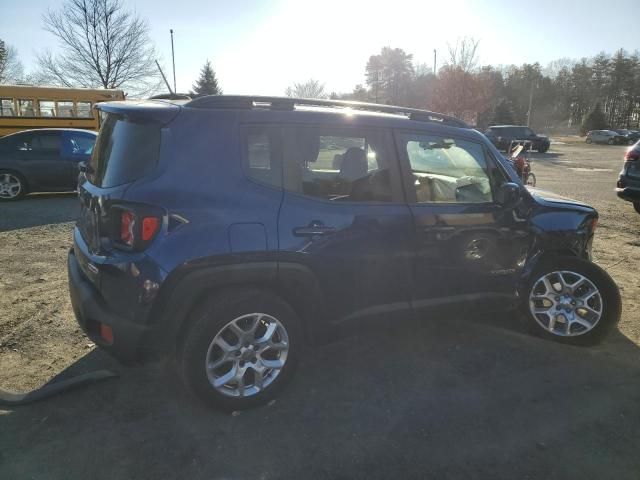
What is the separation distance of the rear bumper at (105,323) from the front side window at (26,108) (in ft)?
55.5

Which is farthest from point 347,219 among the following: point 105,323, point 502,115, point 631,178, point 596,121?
point 596,121

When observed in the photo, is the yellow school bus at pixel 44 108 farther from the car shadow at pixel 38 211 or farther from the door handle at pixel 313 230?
the door handle at pixel 313 230

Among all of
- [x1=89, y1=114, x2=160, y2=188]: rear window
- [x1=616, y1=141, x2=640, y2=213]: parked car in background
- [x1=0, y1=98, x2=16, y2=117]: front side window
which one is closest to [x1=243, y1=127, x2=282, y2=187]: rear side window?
[x1=89, y1=114, x2=160, y2=188]: rear window

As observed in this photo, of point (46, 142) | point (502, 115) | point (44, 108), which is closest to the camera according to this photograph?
point (46, 142)

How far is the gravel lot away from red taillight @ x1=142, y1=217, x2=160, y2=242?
113 cm

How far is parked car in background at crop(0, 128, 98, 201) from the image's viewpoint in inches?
377

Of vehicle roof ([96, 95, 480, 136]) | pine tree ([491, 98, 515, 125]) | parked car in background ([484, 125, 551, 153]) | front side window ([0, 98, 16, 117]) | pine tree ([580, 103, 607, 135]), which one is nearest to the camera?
vehicle roof ([96, 95, 480, 136])

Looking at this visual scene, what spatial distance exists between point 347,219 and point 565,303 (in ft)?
6.98

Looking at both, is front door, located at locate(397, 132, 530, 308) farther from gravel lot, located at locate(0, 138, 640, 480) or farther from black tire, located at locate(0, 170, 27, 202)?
black tire, located at locate(0, 170, 27, 202)

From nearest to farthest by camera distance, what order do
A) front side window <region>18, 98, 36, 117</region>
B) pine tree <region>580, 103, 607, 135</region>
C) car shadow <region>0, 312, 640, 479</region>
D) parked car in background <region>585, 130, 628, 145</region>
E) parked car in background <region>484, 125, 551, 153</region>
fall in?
car shadow <region>0, 312, 640, 479</region>
front side window <region>18, 98, 36, 117</region>
parked car in background <region>484, 125, 551, 153</region>
parked car in background <region>585, 130, 628, 145</region>
pine tree <region>580, 103, 607, 135</region>

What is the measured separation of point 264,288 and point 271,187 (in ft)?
1.98

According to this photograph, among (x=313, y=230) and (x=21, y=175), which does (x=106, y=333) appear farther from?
(x=21, y=175)

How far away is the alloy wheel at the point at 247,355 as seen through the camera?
8.95 ft

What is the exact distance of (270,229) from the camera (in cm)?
266
